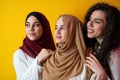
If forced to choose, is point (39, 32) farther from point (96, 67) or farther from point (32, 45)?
point (96, 67)

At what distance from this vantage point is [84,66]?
1.74 m

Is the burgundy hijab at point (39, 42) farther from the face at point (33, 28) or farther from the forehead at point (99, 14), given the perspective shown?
the forehead at point (99, 14)

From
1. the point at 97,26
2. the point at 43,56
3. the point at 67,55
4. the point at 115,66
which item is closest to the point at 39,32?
the point at 43,56

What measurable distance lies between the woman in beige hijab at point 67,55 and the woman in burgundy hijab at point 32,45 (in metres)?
0.13

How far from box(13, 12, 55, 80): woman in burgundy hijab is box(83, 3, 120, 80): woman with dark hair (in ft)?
1.22

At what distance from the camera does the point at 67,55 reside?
5.82 ft

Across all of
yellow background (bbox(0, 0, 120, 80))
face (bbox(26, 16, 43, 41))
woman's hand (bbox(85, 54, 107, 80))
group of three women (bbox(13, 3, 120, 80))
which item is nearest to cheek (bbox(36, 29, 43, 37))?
face (bbox(26, 16, 43, 41))

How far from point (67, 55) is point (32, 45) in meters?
0.37

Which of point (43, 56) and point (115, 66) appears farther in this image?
point (43, 56)

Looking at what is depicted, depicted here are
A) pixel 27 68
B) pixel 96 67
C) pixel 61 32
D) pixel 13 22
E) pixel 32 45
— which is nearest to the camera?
pixel 96 67

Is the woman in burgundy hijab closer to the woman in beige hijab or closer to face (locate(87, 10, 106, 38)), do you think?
the woman in beige hijab

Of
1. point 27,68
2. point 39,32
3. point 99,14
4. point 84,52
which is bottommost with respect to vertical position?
point 27,68

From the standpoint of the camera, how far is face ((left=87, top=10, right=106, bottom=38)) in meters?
1.76

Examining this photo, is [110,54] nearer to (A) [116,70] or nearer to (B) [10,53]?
(A) [116,70]
